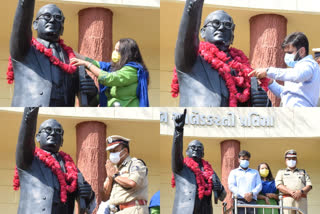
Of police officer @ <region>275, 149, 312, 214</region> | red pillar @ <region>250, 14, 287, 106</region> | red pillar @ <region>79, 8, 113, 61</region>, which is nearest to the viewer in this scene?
police officer @ <region>275, 149, 312, 214</region>

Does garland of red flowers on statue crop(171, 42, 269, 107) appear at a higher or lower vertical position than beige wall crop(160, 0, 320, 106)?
lower

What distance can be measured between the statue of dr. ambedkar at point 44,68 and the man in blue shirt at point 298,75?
7.55ft

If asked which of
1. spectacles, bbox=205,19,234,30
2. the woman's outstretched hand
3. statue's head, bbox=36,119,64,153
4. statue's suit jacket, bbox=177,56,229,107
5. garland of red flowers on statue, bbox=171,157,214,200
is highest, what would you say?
spectacles, bbox=205,19,234,30

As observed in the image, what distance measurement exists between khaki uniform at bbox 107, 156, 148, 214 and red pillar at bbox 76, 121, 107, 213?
6.97 metres

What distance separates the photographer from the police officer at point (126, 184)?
15.1m

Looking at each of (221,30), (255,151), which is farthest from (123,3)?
(221,30)

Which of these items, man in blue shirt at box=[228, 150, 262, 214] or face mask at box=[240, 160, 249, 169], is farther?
face mask at box=[240, 160, 249, 169]

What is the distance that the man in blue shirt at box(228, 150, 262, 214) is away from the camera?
60.3 feet

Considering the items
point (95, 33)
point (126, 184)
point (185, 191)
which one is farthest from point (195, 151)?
point (95, 33)

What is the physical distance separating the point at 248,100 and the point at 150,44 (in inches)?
380

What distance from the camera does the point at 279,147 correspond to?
25.4 m

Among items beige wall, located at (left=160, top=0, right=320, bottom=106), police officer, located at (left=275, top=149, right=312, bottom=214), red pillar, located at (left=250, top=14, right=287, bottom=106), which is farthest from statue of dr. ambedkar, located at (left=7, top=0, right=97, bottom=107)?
red pillar, located at (left=250, top=14, right=287, bottom=106)

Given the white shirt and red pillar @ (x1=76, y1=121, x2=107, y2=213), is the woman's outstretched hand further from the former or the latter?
red pillar @ (x1=76, y1=121, x2=107, y2=213)

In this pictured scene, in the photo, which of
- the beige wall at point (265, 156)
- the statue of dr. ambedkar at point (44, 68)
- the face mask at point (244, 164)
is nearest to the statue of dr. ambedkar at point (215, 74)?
the statue of dr. ambedkar at point (44, 68)
